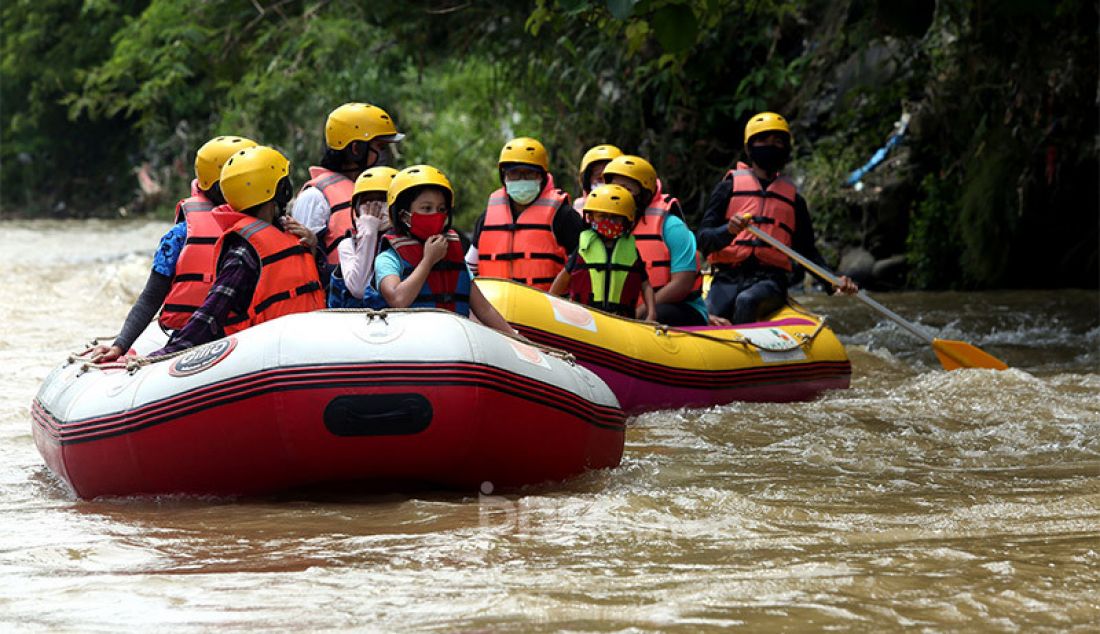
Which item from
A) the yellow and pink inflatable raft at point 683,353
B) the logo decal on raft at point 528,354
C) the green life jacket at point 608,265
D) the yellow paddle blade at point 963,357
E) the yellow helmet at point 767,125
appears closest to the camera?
the logo decal on raft at point 528,354

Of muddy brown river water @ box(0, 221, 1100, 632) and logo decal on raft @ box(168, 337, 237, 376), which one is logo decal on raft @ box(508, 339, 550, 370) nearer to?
muddy brown river water @ box(0, 221, 1100, 632)

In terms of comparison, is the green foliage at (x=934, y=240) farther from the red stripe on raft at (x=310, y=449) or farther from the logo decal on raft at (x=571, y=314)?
the red stripe on raft at (x=310, y=449)

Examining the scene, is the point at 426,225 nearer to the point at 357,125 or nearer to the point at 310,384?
the point at 310,384

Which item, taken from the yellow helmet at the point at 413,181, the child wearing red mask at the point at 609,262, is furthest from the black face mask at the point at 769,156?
the yellow helmet at the point at 413,181

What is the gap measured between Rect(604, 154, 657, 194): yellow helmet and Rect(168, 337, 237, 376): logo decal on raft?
9.97 feet

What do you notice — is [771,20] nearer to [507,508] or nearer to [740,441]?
[740,441]

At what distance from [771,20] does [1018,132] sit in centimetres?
284

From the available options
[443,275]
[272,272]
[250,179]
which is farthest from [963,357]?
[250,179]

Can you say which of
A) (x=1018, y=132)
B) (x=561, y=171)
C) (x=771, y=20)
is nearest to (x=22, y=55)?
(x=561, y=171)

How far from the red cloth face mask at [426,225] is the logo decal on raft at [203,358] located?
0.81 metres

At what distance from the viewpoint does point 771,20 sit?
1255 cm

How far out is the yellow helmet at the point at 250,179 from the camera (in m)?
4.83

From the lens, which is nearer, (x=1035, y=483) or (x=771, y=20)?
(x=1035, y=483)

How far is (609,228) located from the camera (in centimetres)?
686
